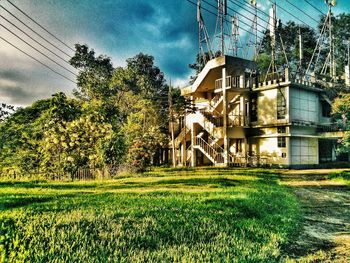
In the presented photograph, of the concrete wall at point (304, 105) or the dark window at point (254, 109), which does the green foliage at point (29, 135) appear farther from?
the concrete wall at point (304, 105)

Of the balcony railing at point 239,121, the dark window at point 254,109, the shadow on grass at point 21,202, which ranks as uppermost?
the dark window at point 254,109

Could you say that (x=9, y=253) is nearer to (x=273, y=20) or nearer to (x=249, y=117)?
(x=249, y=117)

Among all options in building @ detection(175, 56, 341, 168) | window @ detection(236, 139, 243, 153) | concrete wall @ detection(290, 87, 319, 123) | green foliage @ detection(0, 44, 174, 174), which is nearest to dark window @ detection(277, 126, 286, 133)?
building @ detection(175, 56, 341, 168)

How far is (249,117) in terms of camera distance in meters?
27.6

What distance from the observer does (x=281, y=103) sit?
25500mm

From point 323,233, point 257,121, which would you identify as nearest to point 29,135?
point 323,233

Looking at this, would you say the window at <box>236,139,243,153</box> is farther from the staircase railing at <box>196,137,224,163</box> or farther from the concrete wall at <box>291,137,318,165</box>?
the concrete wall at <box>291,137,318,165</box>

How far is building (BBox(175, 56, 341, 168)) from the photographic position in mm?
25109

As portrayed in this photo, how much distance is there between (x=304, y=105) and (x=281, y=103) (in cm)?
290

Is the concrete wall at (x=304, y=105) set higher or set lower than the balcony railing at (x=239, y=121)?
higher

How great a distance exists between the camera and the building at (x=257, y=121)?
25.1 metres

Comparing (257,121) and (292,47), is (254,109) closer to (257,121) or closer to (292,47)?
(257,121)

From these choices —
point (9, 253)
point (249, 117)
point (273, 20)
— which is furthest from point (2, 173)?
point (273, 20)

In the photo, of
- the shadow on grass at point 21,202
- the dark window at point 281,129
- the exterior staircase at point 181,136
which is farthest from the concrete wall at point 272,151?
the shadow on grass at point 21,202
